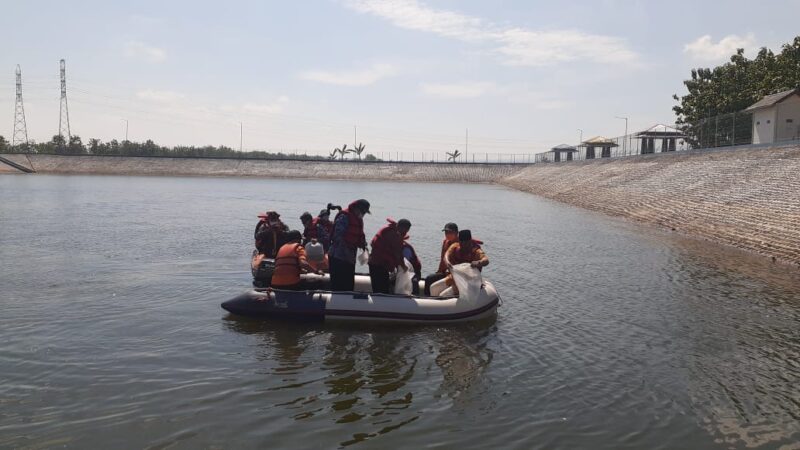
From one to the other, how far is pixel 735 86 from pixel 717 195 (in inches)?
1402

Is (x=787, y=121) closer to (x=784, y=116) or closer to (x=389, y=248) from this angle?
(x=784, y=116)

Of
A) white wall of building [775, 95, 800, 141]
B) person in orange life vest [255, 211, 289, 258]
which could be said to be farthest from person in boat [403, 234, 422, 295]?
white wall of building [775, 95, 800, 141]

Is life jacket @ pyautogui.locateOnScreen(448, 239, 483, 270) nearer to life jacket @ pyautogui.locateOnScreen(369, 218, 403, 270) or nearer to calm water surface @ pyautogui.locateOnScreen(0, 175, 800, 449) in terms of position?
life jacket @ pyautogui.locateOnScreen(369, 218, 403, 270)

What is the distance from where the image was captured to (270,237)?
46.4 feet

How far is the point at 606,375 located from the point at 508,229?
20.9 m

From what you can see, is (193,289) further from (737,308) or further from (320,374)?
(737,308)

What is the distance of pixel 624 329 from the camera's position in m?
11.5

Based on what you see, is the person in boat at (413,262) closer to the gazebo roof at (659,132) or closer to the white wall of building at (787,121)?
the white wall of building at (787,121)

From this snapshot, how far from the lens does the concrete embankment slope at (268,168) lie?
10781cm

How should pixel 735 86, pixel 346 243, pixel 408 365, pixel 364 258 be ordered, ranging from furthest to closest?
pixel 735 86
pixel 364 258
pixel 346 243
pixel 408 365

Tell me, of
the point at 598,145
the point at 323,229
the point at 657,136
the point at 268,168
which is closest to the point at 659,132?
the point at 657,136

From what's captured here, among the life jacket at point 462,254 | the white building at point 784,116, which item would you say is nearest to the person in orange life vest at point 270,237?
the life jacket at point 462,254

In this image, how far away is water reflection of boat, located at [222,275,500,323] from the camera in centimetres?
1127

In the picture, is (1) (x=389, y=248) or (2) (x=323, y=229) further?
(2) (x=323, y=229)
